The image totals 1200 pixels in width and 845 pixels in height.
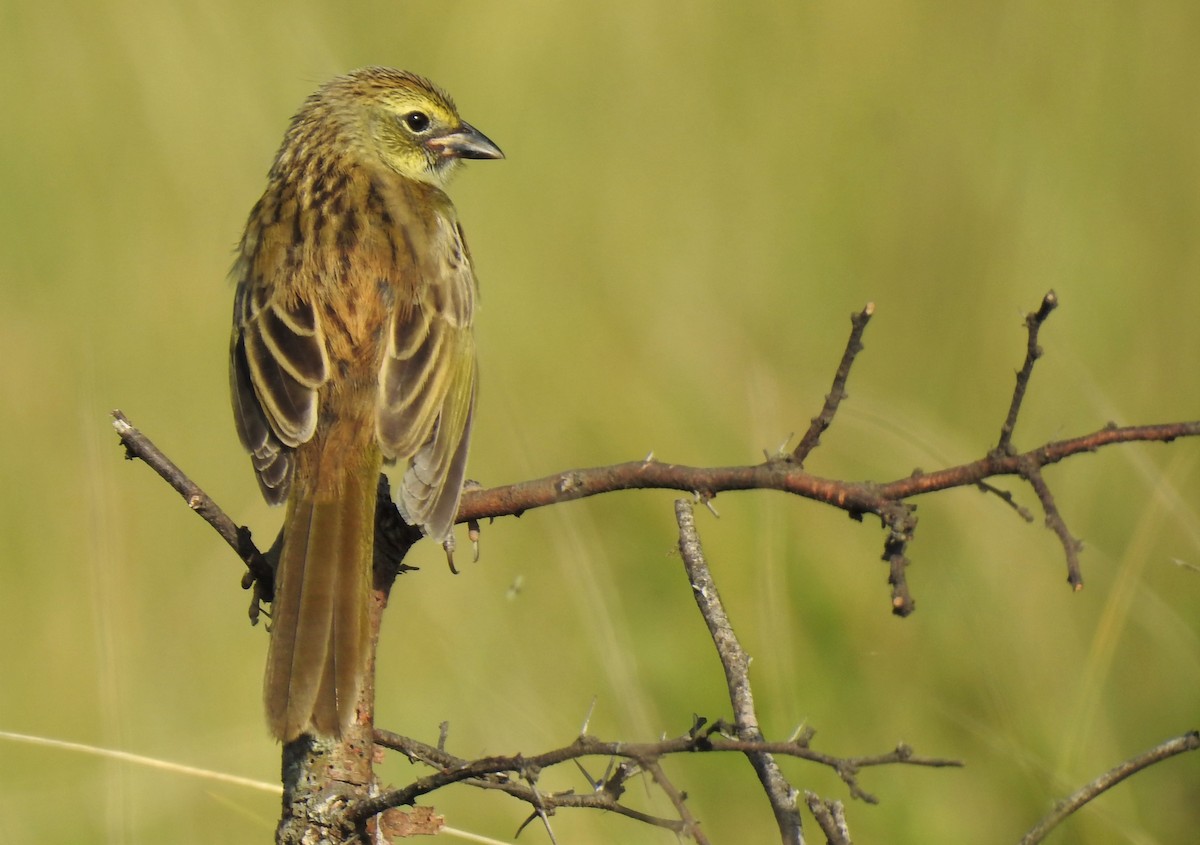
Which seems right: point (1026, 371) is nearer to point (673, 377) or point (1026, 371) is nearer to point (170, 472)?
point (170, 472)

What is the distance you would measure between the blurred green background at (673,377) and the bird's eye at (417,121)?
81 centimetres

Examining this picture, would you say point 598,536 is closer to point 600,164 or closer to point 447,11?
point 600,164

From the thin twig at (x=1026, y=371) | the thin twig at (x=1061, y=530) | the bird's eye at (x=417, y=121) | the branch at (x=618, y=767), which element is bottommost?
the branch at (x=618, y=767)

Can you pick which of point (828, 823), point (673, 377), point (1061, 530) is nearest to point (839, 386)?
point (1061, 530)

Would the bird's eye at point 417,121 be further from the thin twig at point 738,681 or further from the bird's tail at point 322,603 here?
the thin twig at point 738,681

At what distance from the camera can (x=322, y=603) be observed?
3.02 m

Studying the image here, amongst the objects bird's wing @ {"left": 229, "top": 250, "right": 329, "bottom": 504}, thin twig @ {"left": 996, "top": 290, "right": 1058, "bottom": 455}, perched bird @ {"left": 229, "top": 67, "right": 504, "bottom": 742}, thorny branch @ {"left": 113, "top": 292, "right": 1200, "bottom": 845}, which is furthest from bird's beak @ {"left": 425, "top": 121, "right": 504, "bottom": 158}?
thin twig @ {"left": 996, "top": 290, "right": 1058, "bottom": 455}

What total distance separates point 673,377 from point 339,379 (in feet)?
7.67

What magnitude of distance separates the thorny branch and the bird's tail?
0.46ft

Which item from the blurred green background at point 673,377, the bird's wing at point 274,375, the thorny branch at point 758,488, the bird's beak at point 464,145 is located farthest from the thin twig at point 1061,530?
the bird's beak at point 464,145

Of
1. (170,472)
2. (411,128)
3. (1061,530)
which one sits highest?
(411,128)

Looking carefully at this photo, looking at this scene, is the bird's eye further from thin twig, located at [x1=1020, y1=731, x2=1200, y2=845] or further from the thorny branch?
thin twig, located at [x1=1020, y1=731, x2=1200, y2=845]

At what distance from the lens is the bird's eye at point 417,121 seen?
17.0 feet

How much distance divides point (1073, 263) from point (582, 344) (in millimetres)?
1760
